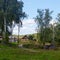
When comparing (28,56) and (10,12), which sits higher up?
(10,12)

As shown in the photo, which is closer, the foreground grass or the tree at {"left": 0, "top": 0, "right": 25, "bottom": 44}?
the foreground grass

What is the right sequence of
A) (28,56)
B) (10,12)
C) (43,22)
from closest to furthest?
(28,56) → (10,12) → (43,22)

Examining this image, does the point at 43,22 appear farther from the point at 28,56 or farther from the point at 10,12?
the point at 28,56

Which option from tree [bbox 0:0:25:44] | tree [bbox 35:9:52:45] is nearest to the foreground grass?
tree [bbox 0:0:25:44]

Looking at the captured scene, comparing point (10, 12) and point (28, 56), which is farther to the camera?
point (10, 12)

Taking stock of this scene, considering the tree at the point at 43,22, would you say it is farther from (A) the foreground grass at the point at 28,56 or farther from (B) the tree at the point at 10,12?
(A) the foreground grass at the point at 28,56

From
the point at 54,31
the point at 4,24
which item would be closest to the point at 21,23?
the point at 4,24

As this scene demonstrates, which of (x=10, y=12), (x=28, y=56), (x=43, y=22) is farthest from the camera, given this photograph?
(x=43, y=22)

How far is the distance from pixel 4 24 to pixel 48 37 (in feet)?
90.5

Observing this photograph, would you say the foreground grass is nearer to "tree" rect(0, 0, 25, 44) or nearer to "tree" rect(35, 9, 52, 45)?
"tree" rect(0, 0, 25, 44)

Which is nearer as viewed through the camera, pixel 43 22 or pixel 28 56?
pixel 28 56

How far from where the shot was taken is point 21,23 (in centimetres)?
6322

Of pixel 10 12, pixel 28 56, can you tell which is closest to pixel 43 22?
pixel 10 12

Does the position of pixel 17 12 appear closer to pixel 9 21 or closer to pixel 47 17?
pixel 9 21
